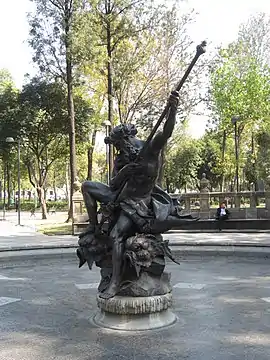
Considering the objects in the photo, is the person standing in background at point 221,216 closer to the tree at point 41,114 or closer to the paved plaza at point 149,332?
the paved plaza at point 149,332

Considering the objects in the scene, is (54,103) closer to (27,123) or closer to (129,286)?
(27,123)

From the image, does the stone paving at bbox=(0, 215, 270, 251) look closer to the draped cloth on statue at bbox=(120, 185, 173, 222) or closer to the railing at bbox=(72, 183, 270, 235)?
the railing at bbox=(72, 183, 270, 235)

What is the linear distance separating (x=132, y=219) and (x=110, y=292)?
2.89 feet

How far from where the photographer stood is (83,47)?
2317 centimetres

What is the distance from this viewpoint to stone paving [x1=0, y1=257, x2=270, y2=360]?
4254 millimetres

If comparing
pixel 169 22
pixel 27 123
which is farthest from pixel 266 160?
pixel 27 123

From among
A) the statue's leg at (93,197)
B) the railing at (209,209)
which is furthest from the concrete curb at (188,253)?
the railing at (209,209)

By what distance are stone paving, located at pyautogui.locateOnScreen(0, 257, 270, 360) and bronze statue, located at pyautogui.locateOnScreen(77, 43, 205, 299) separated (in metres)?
0.56

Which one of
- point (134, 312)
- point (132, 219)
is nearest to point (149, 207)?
point (132, 219)

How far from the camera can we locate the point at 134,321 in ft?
16.4

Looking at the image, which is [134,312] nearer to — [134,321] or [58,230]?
[134,321]

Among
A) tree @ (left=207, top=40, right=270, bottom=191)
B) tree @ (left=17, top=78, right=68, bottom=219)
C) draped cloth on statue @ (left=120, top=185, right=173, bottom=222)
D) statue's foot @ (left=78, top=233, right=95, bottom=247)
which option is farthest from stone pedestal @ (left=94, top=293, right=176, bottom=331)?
tree @ (left=207, top=40, right=270, bottom=191)

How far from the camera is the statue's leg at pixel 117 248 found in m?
5.16

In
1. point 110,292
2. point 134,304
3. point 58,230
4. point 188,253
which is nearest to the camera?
point 134,304
